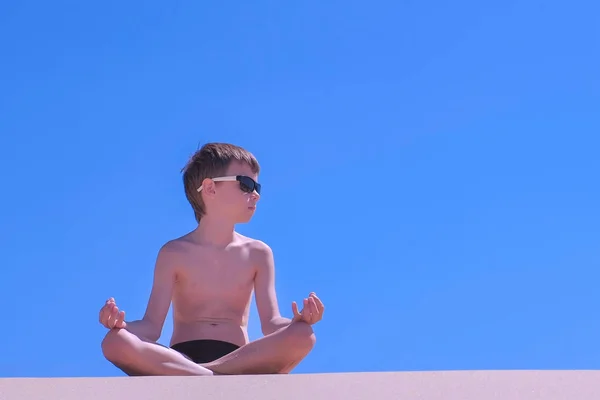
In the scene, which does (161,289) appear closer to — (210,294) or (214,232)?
(210,294)

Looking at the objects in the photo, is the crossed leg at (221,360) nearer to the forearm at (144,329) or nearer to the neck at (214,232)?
the forearm at (144,329)

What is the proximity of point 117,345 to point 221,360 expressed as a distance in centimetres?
45

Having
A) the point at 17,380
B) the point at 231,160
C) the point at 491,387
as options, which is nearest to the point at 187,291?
the point at 231,160

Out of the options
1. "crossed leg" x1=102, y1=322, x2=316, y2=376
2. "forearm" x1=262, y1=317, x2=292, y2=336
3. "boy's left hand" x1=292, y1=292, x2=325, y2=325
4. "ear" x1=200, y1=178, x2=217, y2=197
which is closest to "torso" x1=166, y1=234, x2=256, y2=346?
"forearm" x1=262, y1=317, x2=292, y2=336

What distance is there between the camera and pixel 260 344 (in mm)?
3840

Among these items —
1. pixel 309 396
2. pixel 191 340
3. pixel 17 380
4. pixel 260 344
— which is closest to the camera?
pixel 309 396

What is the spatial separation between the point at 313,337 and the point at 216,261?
34.6 inches

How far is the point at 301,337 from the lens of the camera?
3830 millimetres

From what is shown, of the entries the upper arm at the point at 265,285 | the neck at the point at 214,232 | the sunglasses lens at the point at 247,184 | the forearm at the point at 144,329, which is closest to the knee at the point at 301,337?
the upper arm at the point at 265,285

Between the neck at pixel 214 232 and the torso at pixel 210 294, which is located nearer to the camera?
the torso at pixel 210 294

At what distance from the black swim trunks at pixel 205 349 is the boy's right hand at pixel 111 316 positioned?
2.33 feet

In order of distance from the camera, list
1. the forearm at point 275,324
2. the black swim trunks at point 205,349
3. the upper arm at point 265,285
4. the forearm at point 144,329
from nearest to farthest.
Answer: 1. the forearm at point 144,329
2. the black swim trunks at point 205,349
3. the forearm at point 275,324
4. the upper arm at point 265,285

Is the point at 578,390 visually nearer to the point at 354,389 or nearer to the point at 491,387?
the point at 491,387

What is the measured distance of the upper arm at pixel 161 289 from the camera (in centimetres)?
442
